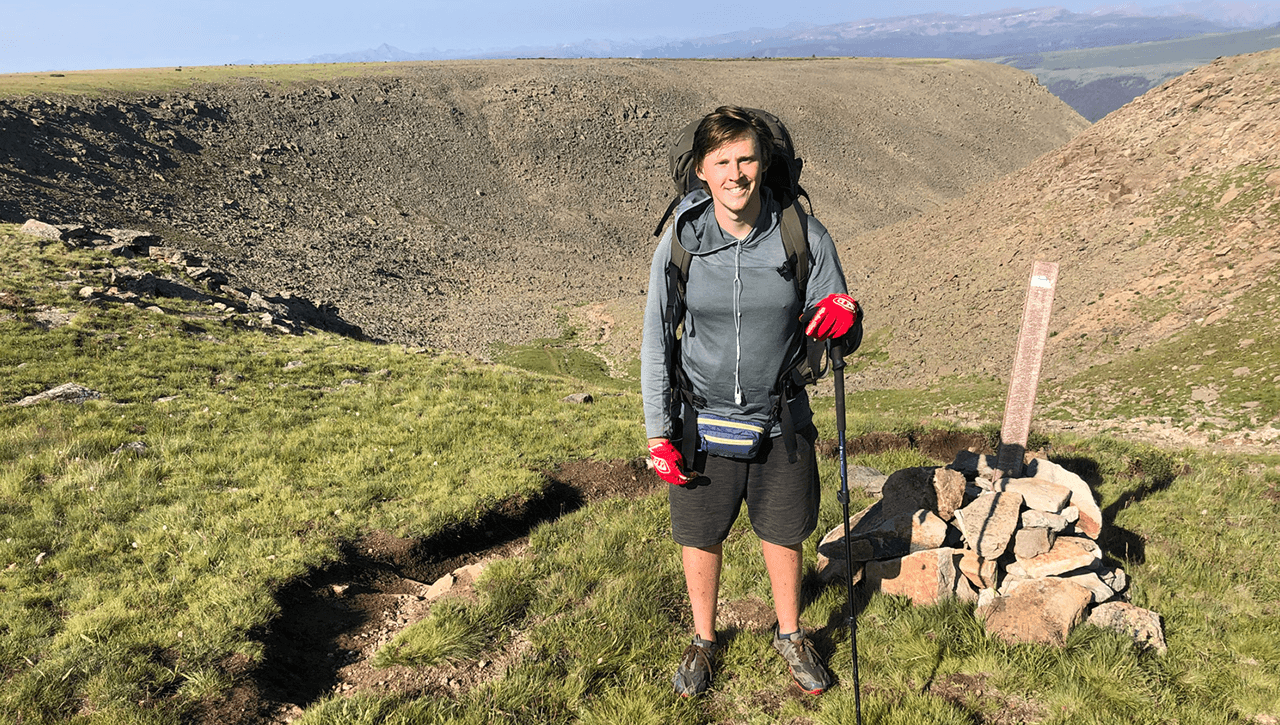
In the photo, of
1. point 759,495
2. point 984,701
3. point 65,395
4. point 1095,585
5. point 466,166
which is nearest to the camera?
point 759,495

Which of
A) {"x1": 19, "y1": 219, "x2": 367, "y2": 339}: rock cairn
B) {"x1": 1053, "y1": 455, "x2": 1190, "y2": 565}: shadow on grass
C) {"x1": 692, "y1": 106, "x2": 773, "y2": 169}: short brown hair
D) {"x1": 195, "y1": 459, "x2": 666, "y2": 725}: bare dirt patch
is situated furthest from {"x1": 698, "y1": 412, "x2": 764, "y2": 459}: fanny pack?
{"x1": 19, "y1": 219, "x2": 367, "y2": 339}: rock cairn

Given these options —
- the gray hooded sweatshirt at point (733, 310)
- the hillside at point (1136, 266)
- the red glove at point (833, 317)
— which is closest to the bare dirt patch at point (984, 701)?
the gray hooded sweatshirt at point (733, 310)

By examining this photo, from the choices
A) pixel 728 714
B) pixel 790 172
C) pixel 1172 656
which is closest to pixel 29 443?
pixel 728 714

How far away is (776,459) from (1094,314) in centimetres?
1791

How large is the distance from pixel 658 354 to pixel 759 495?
1176mm

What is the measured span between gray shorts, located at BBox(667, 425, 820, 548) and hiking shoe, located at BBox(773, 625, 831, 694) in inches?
35.8

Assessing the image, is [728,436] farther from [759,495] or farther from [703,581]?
[703,581]

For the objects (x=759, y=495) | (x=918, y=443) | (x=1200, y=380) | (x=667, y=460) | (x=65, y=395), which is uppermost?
(x=667, y=460)

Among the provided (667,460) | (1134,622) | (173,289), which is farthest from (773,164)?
(173,289)

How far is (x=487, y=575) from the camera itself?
621 centimetres

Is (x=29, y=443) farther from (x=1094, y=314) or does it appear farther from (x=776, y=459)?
(x=1094, y=314)

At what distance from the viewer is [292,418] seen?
11.0m

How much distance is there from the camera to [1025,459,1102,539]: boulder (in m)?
6.49

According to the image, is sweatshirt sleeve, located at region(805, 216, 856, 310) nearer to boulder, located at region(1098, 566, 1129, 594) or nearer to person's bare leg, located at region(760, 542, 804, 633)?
person's bare leg, located at region(760, 542, 804, 633)
